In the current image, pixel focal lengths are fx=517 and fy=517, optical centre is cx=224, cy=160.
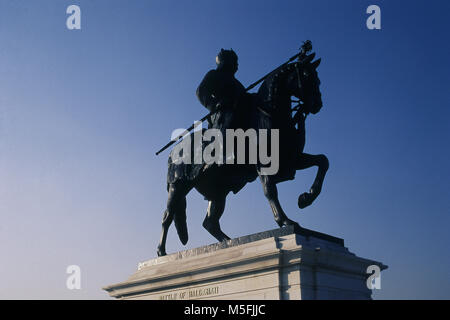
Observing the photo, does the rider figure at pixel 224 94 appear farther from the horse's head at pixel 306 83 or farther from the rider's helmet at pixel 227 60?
the horse's head at pixel 306 83

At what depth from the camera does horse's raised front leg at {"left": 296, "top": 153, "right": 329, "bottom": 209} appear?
1031 centimetres

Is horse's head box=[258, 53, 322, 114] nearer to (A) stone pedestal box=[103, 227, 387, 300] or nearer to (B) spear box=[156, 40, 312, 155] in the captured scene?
(B) spear box=[156, 40, 312, 155]

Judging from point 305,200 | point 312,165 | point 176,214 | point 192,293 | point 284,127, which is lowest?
point 192,293

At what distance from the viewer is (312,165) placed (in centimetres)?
1073

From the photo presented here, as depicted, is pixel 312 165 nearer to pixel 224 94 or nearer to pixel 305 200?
pixel 305 200

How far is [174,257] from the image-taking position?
38.6ft

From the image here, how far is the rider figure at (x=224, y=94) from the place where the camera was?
11565 millimetres

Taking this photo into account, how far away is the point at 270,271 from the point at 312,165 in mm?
2659

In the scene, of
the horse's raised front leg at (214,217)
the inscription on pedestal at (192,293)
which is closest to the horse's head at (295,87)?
the horse's raised front leg at (214,217)

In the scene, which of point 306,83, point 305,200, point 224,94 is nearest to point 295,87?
point 306,83

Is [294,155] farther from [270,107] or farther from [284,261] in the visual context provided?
[284,261]

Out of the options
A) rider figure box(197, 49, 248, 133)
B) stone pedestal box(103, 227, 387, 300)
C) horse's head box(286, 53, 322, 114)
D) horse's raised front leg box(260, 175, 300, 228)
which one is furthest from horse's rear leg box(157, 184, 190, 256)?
horse's head box(286, 53, 322, 114)
